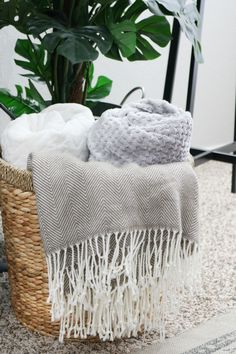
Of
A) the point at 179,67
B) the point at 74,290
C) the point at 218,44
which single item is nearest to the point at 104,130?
the point at 74,290

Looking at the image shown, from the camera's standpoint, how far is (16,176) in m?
1.23

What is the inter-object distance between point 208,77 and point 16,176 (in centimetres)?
172

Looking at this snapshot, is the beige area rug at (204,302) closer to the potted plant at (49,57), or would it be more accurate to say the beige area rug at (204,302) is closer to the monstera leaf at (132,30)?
the potted plant at (49,57)

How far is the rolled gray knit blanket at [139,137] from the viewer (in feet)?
4.03

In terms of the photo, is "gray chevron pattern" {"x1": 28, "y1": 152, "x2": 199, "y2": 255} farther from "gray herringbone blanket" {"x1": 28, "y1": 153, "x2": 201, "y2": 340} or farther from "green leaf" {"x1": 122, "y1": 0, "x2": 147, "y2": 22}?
"green leaf" {"x1": 122, "y1": 0, "x2": 147, "y2": 22}

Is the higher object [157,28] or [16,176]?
[157,28]

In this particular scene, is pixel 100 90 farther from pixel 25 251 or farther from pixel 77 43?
pixel 25 251

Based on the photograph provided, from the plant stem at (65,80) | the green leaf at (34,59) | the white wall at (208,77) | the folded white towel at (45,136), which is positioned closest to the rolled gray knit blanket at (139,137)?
the folded white towel at (45,136)

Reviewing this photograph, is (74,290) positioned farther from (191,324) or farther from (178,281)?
(191,324)

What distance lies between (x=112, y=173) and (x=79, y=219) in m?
0.10

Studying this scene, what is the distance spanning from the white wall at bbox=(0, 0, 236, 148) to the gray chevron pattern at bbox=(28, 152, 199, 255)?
1.16 metres

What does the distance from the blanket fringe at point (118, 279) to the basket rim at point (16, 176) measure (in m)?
0.14

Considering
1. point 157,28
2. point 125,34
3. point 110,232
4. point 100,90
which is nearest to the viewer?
point 110,232

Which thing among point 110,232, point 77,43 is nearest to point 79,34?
point 77,43
